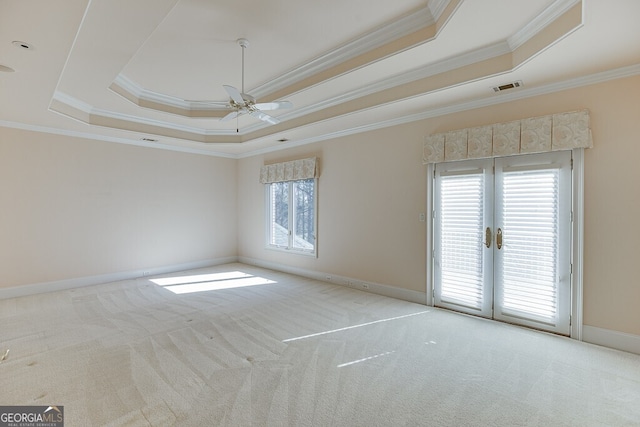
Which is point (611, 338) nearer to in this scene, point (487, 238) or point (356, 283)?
point (487, 238)

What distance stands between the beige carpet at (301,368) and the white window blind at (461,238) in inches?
13.2

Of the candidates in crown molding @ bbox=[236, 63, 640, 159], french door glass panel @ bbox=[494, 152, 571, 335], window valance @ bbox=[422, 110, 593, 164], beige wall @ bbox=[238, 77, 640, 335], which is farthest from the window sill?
french door glass panel @ bbox=[494, 152, 571, 335]

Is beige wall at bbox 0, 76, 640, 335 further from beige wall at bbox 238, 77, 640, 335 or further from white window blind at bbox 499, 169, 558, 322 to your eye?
white window blind at bbox 499, 169, 558, 322

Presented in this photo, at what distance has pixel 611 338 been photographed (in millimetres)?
3031

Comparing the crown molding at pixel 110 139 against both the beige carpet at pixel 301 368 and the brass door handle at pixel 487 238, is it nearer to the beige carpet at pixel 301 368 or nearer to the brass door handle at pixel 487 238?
the beige carpet at pixel 301 368

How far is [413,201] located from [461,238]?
85 cm

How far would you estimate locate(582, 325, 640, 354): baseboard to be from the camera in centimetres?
293

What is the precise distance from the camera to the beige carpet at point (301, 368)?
2.07 m

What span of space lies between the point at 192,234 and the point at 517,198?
20.3 feet

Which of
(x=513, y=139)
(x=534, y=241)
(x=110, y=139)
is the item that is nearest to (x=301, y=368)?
(x=534, y=241)

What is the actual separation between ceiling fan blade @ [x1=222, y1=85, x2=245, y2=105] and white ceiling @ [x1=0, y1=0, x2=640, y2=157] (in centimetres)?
57

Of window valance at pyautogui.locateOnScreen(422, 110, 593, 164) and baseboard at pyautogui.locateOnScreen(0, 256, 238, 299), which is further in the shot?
baseboard at pyautogui.locateOnScreen(0, 256, 238, 299)

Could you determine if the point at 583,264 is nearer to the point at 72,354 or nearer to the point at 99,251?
the point at 72,354

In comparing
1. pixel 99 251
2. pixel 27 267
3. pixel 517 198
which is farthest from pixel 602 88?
pixel 27 267
